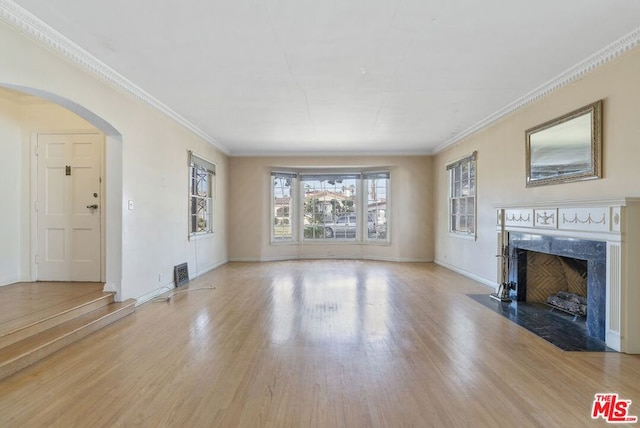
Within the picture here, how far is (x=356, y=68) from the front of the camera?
3639 millimetres

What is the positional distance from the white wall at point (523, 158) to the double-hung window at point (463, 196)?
7.4 inches

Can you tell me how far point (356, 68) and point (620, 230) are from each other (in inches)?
111

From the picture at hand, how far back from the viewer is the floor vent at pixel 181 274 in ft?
18.2

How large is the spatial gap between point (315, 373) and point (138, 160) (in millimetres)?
3540

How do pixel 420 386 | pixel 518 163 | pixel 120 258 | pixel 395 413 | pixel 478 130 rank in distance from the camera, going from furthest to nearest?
pixel 478 130
pixel 518 163
pixel 120 258
pixel 420 386
pixel 395 413

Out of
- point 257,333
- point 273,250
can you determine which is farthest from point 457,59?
point 273,250

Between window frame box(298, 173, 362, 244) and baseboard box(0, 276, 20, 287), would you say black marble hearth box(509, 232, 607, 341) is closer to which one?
window frame box(298, 173, 362, 244)

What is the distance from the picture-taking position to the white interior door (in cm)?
472

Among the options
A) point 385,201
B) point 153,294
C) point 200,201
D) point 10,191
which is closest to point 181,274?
point 153,294

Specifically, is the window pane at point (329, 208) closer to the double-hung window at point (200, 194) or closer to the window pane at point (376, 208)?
the window pane at point (376, 208)

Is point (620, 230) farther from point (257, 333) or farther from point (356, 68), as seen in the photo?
point (257, 333)

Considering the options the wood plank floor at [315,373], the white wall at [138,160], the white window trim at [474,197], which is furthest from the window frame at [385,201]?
the wood plank floor at [315,373]

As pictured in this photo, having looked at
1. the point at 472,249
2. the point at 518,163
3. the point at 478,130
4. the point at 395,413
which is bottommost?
the point at 395,413

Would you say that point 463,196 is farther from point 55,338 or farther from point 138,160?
point 55,338
